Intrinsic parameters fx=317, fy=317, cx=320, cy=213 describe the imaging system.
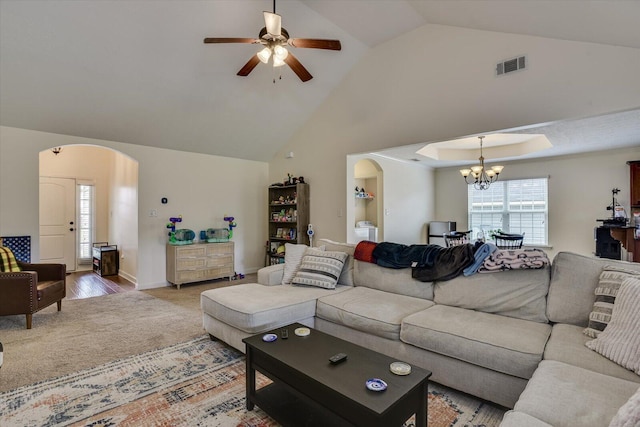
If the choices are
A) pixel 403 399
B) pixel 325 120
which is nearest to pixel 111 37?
pixel 325 120

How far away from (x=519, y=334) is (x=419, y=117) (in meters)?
3.09

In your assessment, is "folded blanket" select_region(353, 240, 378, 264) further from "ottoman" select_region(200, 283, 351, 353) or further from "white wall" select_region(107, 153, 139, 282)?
"white wall" select_region(107, 153, 139, 282)

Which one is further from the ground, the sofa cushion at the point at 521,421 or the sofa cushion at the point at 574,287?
the sofa cushion at the point at 574,287

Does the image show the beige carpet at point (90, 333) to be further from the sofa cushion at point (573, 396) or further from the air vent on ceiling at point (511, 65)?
the air vent on ceiling at point (511, 65)

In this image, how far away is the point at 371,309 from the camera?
2.60 metres

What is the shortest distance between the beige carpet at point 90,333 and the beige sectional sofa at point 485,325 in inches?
27.8

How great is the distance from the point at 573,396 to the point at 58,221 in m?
8.65

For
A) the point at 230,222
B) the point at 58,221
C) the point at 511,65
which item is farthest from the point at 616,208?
the point at 58,221

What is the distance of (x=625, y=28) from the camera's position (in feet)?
8.32

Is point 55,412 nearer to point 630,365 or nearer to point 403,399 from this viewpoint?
point 403,399

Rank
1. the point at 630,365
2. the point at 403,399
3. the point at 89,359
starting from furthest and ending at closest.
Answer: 1. the point at 89,359
2. the point at 630,365
3. the point at 403,399

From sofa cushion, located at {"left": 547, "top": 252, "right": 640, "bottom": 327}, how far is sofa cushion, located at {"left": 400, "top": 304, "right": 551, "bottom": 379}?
16 cm

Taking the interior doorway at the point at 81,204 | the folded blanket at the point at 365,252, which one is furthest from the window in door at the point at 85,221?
the folded blanket at the point at 365,252

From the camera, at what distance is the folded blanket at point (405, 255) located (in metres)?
2.93
